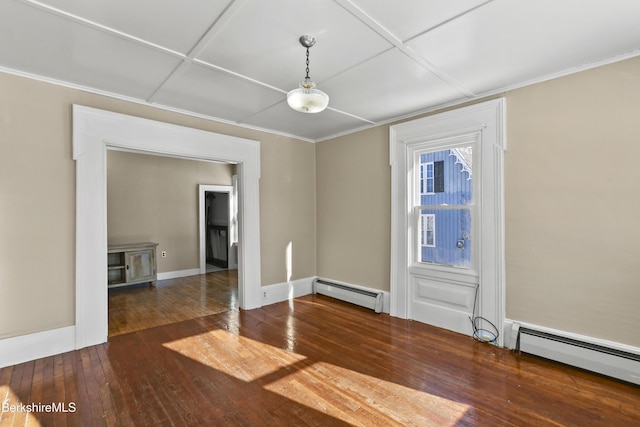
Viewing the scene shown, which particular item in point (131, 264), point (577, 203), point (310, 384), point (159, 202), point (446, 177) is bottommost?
point (310, 384)

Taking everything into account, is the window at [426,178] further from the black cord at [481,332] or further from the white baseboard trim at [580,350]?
the white baseboard trim at [580,350]

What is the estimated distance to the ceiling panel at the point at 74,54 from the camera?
201 centimetres

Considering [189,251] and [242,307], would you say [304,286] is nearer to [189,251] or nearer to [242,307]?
[242,307]

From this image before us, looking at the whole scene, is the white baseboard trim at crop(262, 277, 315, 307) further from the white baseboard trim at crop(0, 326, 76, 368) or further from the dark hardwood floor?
the white baseboard trim at crop(0, 326, 76, 368)

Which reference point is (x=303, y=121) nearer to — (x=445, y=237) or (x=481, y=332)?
(x=445, y=237)

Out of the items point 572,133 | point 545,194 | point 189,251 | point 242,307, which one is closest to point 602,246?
point 545,194

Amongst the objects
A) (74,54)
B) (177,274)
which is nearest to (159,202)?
(177,274)

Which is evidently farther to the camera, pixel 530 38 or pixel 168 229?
pixel 168 229

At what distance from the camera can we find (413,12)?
1.89 m

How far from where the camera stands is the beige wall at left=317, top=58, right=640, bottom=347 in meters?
2.46

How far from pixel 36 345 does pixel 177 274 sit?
3.69 metres

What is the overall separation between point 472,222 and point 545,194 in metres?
0.74

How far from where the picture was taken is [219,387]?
2389mm

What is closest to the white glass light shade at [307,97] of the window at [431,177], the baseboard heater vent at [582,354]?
the window at [431,177]
